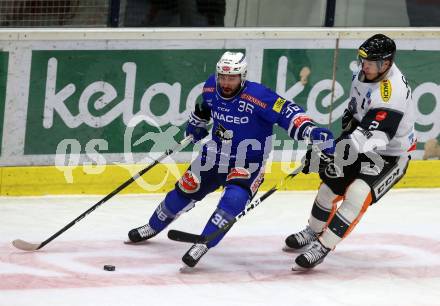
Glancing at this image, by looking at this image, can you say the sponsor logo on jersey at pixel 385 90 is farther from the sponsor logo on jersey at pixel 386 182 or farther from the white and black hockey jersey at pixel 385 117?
the sponsor logo on jersey at pixel 386 182

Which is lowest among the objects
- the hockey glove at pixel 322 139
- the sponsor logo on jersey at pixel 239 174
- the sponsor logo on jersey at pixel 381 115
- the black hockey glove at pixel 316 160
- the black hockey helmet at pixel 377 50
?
the sponsor logo on jersey at pixel 239 174

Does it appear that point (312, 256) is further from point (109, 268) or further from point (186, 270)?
point (109, 268)

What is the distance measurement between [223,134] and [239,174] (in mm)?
260

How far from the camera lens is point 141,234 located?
289 inches

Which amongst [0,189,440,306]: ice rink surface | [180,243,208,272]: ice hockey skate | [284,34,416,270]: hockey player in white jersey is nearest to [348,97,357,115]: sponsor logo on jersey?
[284,34,416,270]: hockey player in white jersey

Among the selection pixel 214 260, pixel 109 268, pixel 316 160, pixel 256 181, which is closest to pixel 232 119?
pixel 256 181

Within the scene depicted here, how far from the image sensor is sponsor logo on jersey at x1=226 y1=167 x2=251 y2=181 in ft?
22.6

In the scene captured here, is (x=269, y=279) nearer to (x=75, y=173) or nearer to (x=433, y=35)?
(x=75, y=173)

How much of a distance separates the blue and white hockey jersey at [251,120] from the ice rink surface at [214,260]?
0.68 metres

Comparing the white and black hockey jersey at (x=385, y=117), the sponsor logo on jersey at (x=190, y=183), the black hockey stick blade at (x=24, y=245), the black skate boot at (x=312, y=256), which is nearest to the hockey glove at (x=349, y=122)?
the white and black hockey jersey at (x=385, y=117)

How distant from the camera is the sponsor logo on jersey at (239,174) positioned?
688cm

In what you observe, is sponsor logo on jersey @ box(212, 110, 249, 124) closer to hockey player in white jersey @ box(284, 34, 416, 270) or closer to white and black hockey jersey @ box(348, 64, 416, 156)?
hockey player in white jersey @ box(284, 34, 416, 270)

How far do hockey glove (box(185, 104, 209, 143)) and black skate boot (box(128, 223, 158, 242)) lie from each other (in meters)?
0.61

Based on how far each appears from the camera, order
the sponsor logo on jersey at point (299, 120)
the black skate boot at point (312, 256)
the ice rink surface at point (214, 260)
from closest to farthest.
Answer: the ice rink surface at point (214, 260) < the sponsor logo on jersey at point (299, 120) < the black skate boot at point (312, 256)
